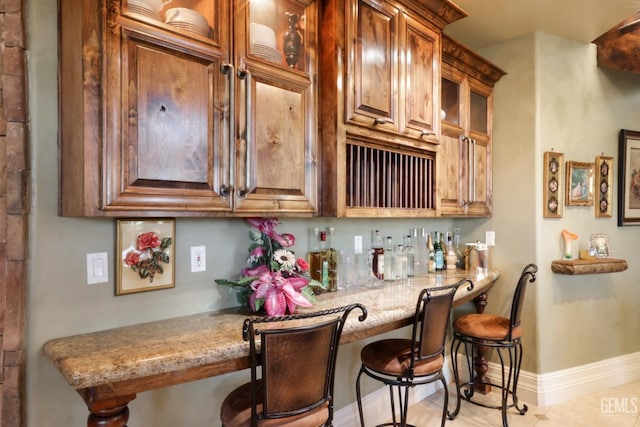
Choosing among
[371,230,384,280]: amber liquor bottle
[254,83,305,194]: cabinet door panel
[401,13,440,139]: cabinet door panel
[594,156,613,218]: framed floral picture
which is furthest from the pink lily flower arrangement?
[594,156,613,218]: framed floral picture

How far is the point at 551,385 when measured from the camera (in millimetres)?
2812

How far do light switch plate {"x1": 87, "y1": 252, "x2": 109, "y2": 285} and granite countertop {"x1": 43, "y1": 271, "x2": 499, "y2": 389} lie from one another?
19 centimetres

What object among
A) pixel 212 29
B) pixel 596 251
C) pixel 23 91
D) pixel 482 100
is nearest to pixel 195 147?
pixel 212 29

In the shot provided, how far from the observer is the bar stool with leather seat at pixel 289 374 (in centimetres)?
116

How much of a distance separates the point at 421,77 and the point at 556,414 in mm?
2548

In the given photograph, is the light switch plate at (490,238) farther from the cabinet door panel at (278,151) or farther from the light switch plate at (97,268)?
the light switch plate at (97,268)

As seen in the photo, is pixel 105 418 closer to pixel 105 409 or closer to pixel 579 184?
pixel 105 409

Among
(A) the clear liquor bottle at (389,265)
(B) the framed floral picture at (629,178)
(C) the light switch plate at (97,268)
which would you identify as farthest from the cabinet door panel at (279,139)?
(B) the framed floral picture at (629,178)

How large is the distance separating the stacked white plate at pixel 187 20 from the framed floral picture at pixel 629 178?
3.58 m

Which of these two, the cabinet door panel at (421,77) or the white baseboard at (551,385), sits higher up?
the cabinet door panel at (421,77)

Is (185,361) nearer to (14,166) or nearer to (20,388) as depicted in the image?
(20,388)

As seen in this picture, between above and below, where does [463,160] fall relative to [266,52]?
below

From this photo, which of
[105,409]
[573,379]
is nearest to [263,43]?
[105,409]

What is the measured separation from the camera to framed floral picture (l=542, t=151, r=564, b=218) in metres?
2.87
